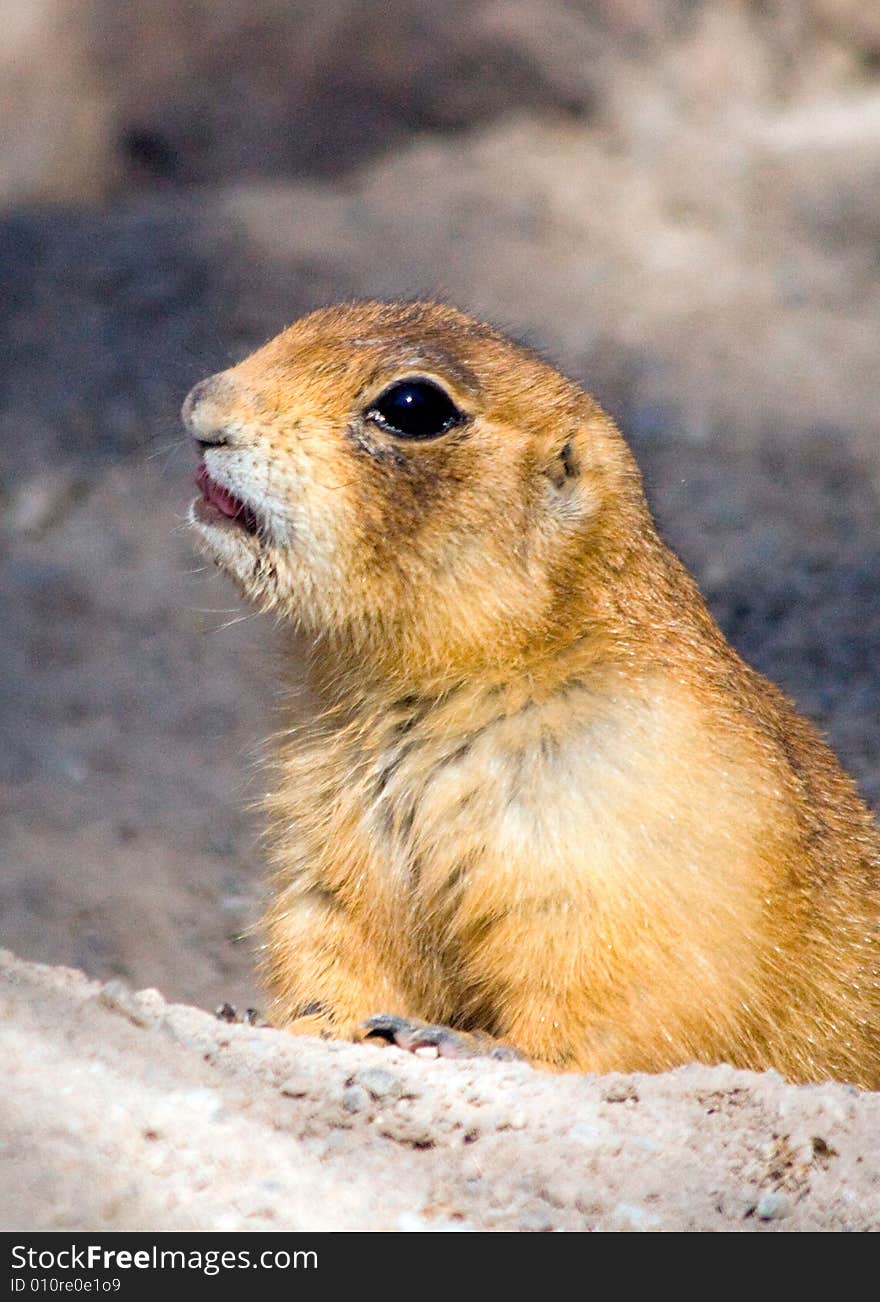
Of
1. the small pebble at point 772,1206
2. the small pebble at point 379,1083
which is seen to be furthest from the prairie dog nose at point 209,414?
the small pebble at point 772,1206

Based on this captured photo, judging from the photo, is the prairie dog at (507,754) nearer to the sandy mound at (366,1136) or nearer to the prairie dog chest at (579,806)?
the prairie dog chest at (579,806)

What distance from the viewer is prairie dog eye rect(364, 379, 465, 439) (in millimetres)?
3980

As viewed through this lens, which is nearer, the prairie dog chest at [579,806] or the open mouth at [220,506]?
the prairie dog chest at [579,806]

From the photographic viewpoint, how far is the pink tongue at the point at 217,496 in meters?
3.92

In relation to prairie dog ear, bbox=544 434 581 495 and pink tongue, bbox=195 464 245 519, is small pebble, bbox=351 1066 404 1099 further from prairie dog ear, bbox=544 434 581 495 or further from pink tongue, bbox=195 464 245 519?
prairie dog ear, bbox=544 434 581 495

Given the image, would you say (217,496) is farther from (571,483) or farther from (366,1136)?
(366,1136)

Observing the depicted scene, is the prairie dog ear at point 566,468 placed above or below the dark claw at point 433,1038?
above

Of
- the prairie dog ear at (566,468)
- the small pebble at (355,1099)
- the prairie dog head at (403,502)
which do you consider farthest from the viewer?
the prairie dog ear at (566,468)

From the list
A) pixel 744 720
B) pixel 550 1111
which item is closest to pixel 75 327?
pixel 744 720

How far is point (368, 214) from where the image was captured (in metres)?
9.88

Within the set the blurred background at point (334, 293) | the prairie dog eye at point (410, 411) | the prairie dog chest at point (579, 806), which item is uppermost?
the blurred background at point (334, 293)

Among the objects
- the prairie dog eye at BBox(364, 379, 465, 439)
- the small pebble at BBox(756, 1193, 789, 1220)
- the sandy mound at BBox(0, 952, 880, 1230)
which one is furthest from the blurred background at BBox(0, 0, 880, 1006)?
the small pebble at BBox(756, 1193, 789, 1220)

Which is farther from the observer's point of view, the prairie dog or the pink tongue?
the pink tongue

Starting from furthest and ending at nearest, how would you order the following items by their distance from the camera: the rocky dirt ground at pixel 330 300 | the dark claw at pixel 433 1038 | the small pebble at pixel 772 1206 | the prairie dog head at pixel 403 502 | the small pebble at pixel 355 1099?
1. the rocky dirt ground at pixel 330 300
2. the prairie dog head at pixel 403 502
3. the dark claw at pixel 433 1038
4. the small pebble at pixel 355 1099
5. the small pebble at pixel 772 1206
